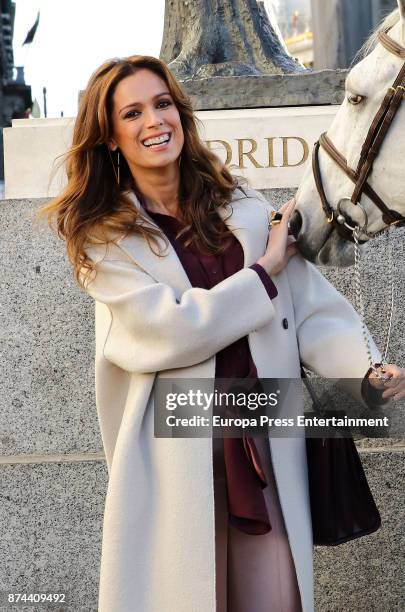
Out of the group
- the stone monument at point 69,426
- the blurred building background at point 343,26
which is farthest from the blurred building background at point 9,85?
the stone monument at point 69,426

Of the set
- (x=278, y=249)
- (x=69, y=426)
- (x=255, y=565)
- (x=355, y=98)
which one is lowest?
(x=69, y=426)

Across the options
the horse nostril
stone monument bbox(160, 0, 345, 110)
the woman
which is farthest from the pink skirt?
stone monument bbox(160, 0, 345, 110)

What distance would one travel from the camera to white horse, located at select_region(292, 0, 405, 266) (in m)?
2.86

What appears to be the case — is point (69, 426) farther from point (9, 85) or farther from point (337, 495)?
point (9, 85)

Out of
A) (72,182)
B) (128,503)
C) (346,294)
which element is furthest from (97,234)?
(346,294)

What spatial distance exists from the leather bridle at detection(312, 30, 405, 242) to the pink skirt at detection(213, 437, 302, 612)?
2.24 feet

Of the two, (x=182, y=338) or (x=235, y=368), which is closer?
(x=182, y=338)

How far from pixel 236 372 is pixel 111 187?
→ 25.4 inches

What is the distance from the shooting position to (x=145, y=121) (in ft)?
9.46

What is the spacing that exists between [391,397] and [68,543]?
1807 millimetres

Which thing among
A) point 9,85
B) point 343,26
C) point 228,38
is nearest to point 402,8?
point 228,38

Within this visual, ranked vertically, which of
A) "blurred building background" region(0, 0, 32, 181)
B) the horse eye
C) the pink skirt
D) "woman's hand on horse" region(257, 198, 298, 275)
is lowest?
"blurred building background" region(0, 0, 32, 181)

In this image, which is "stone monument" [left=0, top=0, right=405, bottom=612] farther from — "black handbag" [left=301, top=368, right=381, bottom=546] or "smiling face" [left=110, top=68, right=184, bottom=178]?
"smiling face" [left=110, top=68, right=184, bottom=178]

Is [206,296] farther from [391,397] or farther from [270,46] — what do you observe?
[270,46]
